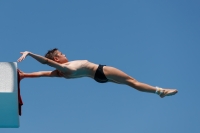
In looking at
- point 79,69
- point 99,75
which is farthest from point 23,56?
point 99,75

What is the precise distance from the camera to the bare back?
807 centimetres

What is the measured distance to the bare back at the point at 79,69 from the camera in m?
8.07

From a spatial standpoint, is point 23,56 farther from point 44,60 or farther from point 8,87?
point 8,87

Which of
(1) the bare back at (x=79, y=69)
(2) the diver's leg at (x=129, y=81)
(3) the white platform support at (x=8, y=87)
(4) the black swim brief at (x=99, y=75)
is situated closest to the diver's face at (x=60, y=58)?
(1) the bare back at (x=79, y=69)

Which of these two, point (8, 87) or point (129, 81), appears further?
point (129, 81)

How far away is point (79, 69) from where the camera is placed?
26.9 ft

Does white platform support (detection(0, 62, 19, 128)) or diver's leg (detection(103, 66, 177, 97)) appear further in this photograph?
diver's leg (detection(103, 66, 177, 97))

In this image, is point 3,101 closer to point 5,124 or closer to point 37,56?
point 5,124

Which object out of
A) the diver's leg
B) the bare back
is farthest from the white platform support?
the diver's leg

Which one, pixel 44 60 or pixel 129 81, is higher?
pixel 44 60

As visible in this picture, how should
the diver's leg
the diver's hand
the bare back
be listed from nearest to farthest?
→ the diver's hand, the bare back, the diver's leg

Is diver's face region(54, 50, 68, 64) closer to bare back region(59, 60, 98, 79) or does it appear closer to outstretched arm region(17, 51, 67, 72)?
bare back region(59, 60, 98, 79)

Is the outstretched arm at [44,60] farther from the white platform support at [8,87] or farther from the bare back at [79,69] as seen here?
the white platform support at [8,87]

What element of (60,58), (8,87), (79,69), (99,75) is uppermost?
(60,58)
